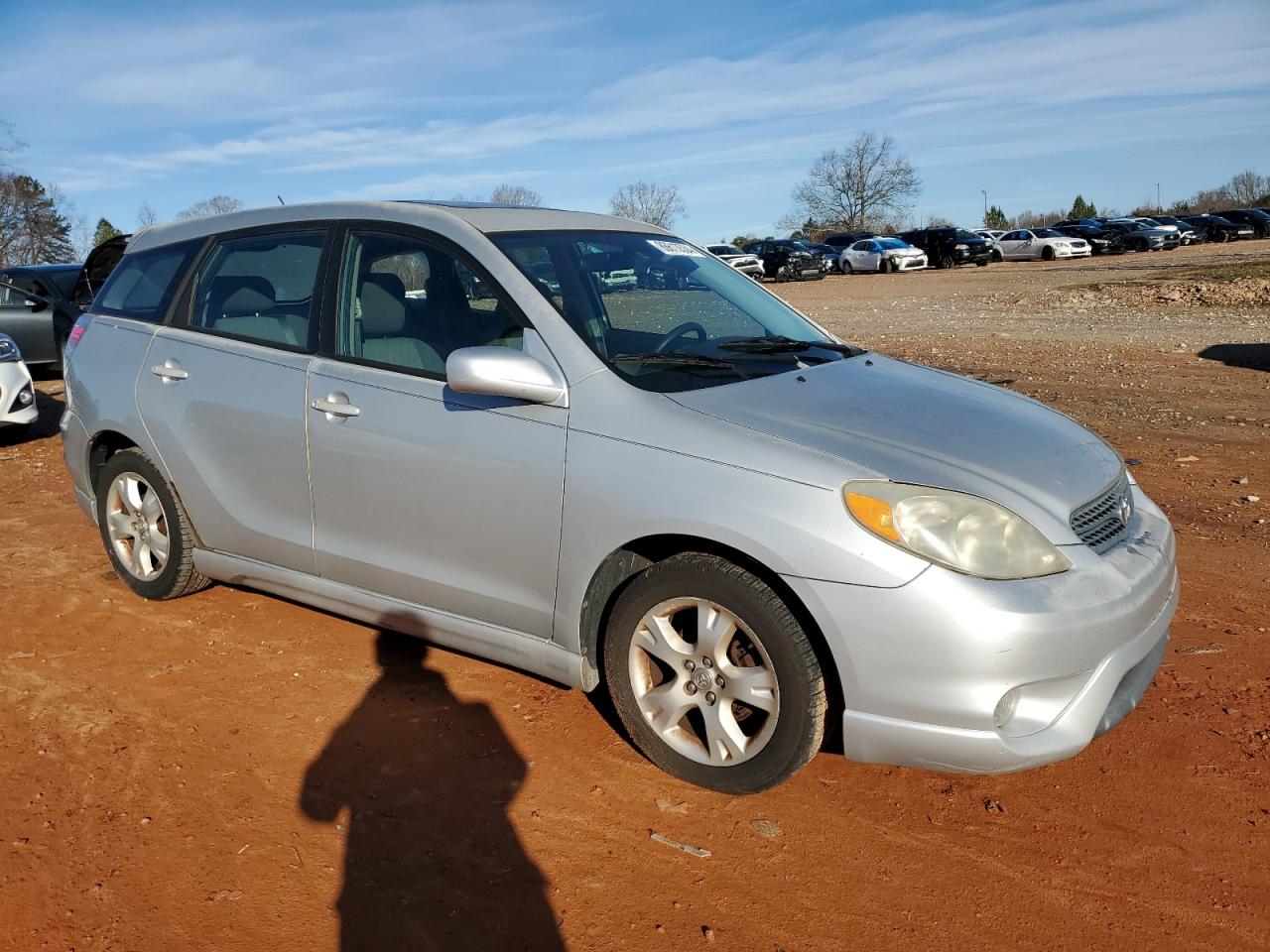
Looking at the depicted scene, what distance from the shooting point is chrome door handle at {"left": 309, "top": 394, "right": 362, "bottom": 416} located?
3.91 m

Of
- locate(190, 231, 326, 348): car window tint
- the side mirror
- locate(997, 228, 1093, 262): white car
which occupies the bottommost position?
the side mirror

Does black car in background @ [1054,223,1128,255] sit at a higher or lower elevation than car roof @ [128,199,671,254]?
higher

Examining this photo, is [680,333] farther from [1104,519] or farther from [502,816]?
[502,816]

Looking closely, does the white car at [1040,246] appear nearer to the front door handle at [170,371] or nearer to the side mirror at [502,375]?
the front door handle at [170,371]

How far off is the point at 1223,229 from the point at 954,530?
5207 cm

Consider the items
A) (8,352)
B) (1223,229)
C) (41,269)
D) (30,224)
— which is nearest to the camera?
(8,352)

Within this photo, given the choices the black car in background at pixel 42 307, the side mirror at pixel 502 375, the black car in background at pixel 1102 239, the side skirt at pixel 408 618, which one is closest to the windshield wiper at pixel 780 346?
the side mirror at pixel 502 375

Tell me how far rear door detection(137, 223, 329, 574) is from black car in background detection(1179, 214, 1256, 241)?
51776mm

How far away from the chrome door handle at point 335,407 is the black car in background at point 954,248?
40580 mm

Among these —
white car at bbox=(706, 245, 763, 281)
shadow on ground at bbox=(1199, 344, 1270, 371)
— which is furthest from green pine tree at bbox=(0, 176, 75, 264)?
shadow on ground at bbox=(1199, 344, 1270, 371)

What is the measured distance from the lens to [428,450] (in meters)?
3.70

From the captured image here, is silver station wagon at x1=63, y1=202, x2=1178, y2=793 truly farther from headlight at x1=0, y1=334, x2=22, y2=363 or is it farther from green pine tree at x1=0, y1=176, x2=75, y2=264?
green pine tree at x1=0, y1=176, x2=75, y2=264

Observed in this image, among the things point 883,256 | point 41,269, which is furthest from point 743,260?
point 41,269

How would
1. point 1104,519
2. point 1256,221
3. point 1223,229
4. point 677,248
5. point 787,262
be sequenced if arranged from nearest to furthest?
point 1104,519, point 677,248, point 787,262, point 1256,221, point 1223,229
